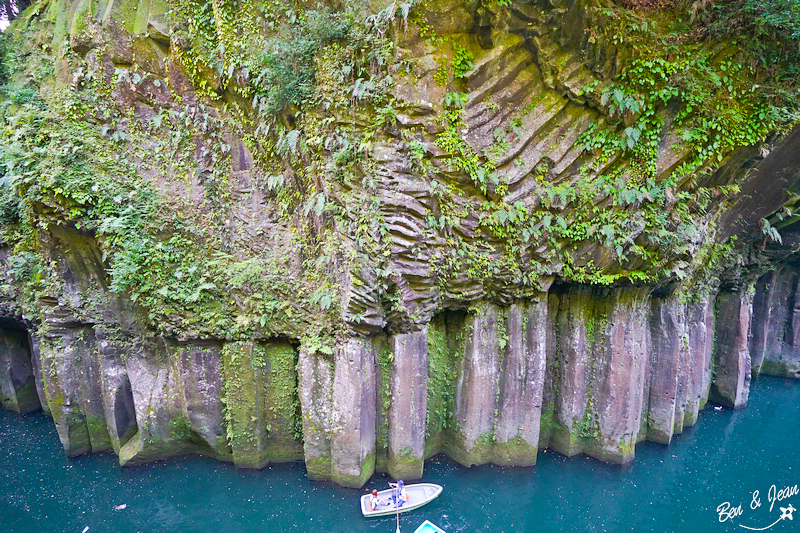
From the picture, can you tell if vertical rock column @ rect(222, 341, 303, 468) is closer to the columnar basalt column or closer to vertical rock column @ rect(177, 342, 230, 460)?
vertical rock column @ rect(177, 342, 230, 460)

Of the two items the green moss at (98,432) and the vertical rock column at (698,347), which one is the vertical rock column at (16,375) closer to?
the green moss at (98,432)

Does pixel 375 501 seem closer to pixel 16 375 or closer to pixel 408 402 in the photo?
pixel 408 402

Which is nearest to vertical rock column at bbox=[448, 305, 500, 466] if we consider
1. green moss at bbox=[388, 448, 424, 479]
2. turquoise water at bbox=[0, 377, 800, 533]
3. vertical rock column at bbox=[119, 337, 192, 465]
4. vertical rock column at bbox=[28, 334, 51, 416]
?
turquoise water at bbox=[0, 377, 800, 533]

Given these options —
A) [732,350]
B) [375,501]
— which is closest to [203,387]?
[375,501]

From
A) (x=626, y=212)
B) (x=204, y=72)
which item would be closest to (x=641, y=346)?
(x=626, y=212)

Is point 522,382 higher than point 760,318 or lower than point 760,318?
higher

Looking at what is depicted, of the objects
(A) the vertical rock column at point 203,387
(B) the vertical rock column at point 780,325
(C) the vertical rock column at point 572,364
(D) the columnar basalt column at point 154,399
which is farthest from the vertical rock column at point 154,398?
(B) the vertical rock column at point 780,325
